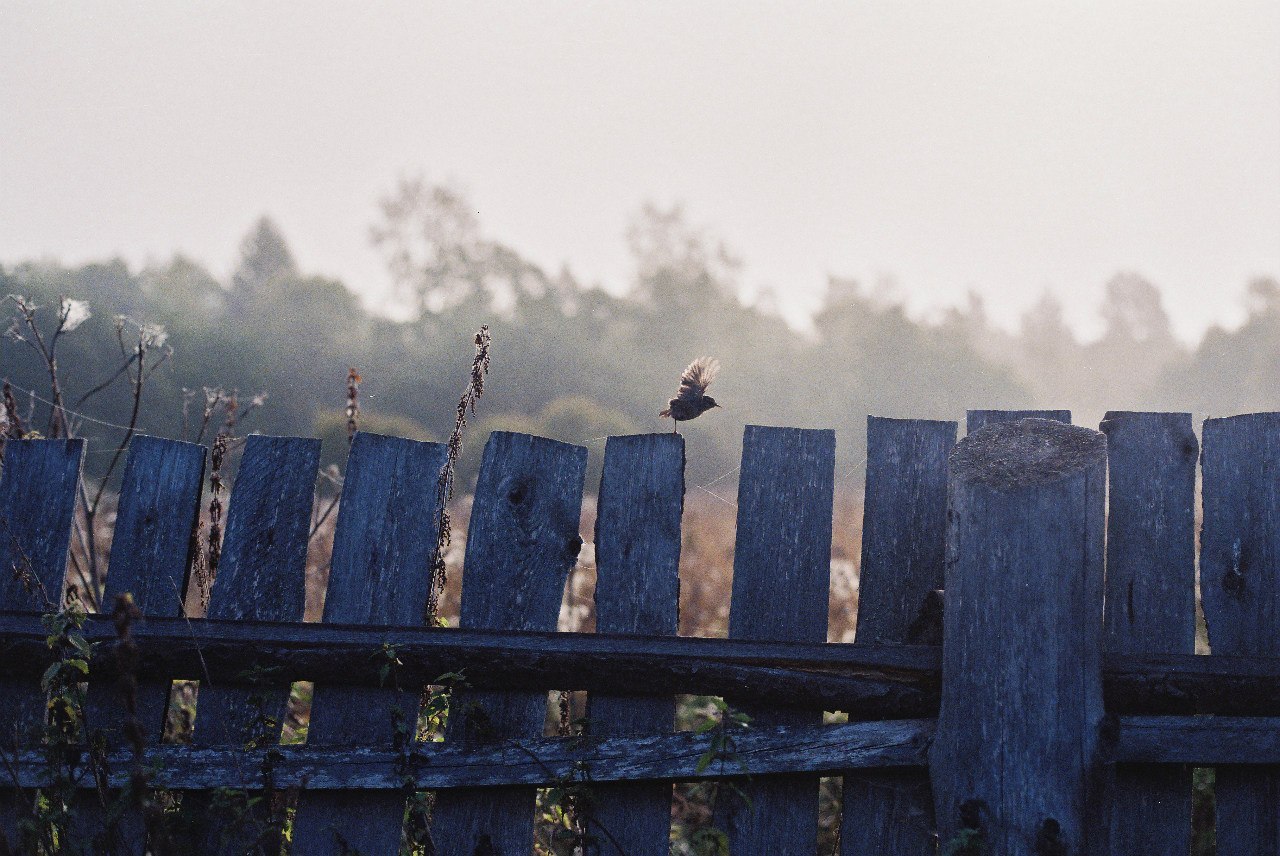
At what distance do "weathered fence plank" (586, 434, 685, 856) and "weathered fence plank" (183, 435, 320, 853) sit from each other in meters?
0.73

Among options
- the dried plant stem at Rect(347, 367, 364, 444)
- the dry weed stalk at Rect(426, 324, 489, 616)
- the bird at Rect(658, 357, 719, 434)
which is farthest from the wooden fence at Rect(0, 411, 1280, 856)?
the dried plant stem at Rect(347, 367, 364, 444)

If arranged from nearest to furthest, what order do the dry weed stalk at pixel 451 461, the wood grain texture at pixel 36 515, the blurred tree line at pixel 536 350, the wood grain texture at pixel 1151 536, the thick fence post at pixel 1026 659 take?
the thick fence post at pixel 1026 659 → the wood grain texture at pixel 1151 536 → the wood grain texture at pixel 36 515 → the dry weed stalk at pixel 451 461 → the blurred tree line at pixel 536 350

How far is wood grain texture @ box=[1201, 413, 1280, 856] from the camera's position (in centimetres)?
232

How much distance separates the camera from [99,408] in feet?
52.8

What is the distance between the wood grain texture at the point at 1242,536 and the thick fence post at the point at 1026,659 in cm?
44

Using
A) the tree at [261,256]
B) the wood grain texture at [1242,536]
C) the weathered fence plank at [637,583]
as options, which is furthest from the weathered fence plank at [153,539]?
the tree at [261,256]

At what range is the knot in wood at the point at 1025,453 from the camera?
2.10 metres

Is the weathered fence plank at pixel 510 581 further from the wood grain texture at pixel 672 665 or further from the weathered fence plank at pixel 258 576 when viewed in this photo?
the weathered fence plank at pixel 258 576

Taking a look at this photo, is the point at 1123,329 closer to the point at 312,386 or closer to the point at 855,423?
the point at 855,423

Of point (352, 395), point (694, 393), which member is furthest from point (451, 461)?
point (352, 395)

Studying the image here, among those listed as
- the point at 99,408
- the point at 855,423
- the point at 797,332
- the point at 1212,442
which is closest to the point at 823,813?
the point at 1212,442

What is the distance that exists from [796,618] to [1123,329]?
8747 cm

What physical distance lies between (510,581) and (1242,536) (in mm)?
1792

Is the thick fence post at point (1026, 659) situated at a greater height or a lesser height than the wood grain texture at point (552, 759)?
greater
